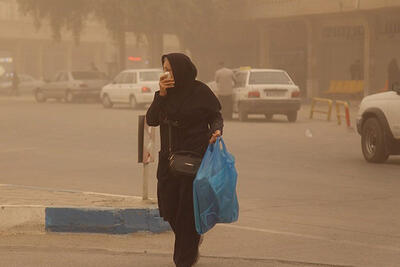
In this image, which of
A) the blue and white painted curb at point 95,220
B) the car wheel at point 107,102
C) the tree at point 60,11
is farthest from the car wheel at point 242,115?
the tree at point 60,11

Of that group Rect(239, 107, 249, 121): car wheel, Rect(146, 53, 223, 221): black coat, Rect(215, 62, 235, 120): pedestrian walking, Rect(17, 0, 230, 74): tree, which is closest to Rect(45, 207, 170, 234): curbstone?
Rect(146, 53, 223, 221): black coat

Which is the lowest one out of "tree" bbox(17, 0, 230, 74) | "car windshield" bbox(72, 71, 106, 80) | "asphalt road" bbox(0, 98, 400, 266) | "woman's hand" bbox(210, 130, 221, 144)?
"asphalt road" bbox(0, 98, 400, 266)

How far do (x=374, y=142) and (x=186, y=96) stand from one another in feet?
28.6

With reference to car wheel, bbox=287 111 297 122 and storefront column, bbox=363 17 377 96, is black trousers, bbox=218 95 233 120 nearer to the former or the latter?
car wheel, bbox=287 111 297 122

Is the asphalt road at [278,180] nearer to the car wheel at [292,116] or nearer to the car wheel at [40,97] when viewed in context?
the car wheel at [292,116]

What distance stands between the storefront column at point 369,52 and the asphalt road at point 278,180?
1475 centimetres

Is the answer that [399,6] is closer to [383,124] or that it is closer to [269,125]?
[269,125]

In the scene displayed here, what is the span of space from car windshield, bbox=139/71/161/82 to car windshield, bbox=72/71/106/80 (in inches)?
312

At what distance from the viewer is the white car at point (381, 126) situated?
1415 centimetres

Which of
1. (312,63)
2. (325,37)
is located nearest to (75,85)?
(312,63)

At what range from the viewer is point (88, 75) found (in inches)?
1694

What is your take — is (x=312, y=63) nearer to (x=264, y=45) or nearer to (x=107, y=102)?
(x=264, y=45)

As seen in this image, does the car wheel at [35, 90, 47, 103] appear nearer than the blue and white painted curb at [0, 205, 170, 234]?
No

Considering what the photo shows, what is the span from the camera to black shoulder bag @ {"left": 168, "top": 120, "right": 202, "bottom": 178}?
635 cm
